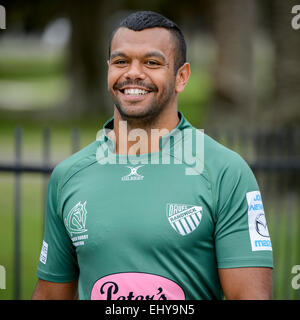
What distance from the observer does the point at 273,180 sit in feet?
29.4

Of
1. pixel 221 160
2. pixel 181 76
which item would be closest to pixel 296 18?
pixel 181 76

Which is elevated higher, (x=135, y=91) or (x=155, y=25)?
(x=155, y=25)

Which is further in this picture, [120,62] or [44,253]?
[44,253]

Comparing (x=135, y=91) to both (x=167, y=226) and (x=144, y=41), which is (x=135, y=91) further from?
(x=167, y=226)

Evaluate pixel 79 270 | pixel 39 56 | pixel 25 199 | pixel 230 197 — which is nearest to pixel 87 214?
pixel 79 270

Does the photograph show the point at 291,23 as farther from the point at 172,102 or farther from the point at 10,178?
the point at 172,102

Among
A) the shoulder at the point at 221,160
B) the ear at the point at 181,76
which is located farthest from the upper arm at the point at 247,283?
the ear at the point at 181,76

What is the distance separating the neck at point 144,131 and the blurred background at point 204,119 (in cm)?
198

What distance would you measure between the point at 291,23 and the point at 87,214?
747 centimetres

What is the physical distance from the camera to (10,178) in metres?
11.6

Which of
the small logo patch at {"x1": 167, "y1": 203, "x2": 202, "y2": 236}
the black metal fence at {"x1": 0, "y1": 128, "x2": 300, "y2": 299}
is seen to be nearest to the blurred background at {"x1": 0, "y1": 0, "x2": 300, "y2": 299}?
the black metal fence at {"x1": 0, "y1": 128, "x2": 300, "y2": 299}

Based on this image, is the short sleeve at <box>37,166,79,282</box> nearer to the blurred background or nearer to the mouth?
the mouth

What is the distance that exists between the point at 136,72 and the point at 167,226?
2.35ft

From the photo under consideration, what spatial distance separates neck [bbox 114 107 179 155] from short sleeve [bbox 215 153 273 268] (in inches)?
16.4
